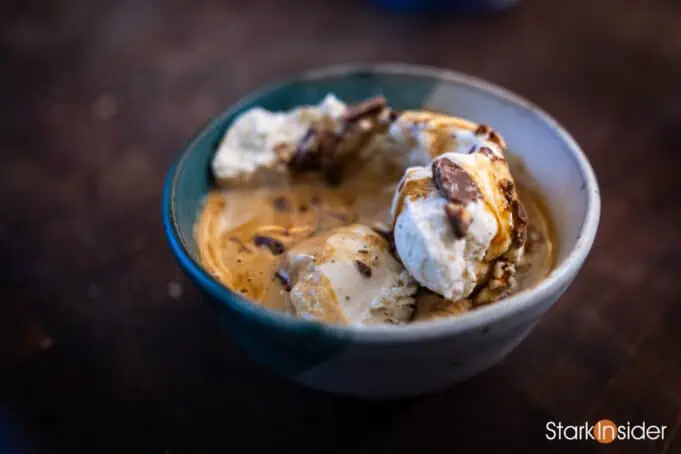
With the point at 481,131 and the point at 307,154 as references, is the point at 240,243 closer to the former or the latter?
the point at 307,154

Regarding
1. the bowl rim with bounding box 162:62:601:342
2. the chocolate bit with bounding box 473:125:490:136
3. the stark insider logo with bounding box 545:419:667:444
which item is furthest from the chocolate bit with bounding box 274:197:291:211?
the stark insider logo with bounding box 545:419:667:444

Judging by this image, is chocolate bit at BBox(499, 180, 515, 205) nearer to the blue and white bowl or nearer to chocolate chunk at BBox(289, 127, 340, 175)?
the blue and white bowl

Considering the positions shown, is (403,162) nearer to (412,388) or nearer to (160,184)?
(412,388)

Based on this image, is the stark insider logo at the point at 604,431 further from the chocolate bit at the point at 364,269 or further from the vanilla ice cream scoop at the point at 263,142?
the vanilla ice cream scoop at the point at 263,142

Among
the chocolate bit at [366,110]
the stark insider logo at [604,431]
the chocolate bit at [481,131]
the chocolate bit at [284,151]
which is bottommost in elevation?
the stark insider logo at [604,431]

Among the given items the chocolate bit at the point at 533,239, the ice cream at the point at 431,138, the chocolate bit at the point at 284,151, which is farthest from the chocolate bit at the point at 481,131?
the chocolate bit at the point at 284,151

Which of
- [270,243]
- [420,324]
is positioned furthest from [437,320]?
[270,243]
